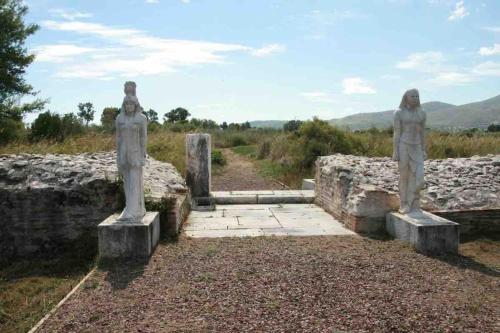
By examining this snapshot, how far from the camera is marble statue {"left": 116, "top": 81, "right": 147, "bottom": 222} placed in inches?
237

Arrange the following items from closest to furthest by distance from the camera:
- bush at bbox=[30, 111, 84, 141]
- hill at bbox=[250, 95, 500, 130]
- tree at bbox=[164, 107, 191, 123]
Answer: bush at bbox=[30, 111, 84, 141], tree at bbox=[164, 107, 191, 123], hill at bbox=[250, 95, 500, 130]

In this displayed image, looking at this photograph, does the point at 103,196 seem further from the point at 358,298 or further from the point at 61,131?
the point at 61,131

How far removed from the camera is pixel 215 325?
392cm

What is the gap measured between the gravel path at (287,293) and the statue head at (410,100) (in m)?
2.09

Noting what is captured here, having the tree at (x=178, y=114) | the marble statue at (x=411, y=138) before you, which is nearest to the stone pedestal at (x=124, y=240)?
the marble statue at (x=411, y=138)

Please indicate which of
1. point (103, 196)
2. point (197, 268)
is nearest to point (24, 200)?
point (103, 196)

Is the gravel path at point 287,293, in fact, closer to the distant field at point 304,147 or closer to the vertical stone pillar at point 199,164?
the vertical stone pillar at point 199,164

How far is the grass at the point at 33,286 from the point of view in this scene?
501cm

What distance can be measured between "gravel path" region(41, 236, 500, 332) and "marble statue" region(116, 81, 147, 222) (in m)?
1.03

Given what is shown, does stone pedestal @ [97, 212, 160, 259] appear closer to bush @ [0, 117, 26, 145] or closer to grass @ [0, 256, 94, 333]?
grass @ [0, 256, 94, 333]

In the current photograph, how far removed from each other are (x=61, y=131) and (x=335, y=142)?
33.7 feet

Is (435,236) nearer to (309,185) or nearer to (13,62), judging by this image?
(309,185)

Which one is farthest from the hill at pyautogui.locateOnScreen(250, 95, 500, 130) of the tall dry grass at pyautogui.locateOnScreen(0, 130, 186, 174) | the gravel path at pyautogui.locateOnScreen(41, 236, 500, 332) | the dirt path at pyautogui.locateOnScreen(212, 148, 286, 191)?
the gravel path at pyautogui.locateOnScreen(41, 236, 500, 332)

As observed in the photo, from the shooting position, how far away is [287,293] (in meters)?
4.61
